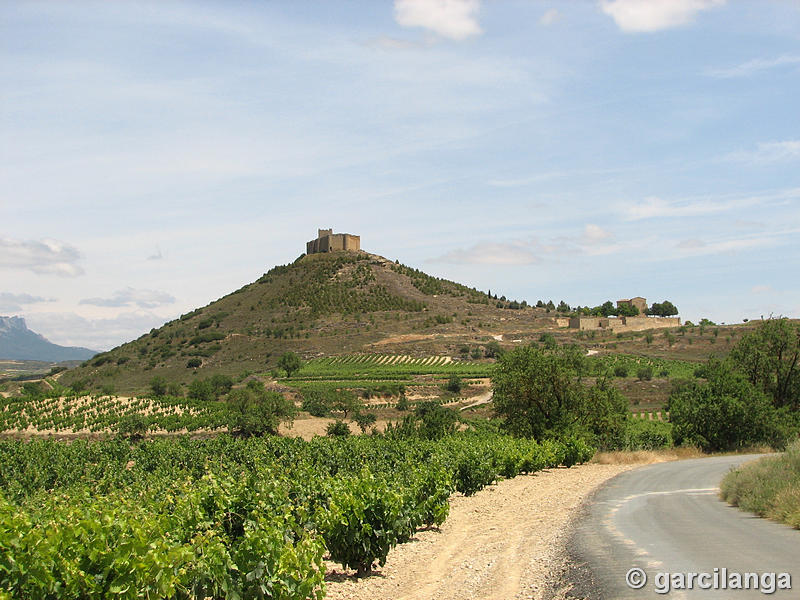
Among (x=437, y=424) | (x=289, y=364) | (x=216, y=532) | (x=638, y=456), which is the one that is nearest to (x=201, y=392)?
(x=289, y=364)

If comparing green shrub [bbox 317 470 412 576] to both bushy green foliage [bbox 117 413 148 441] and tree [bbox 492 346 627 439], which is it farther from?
bushy green foliage [bbox 117 413 148 441]

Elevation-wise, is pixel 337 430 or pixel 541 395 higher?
pixel 541 395

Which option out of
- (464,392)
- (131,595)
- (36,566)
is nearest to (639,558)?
(131,595)

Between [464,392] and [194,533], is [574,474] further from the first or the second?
[464,392]

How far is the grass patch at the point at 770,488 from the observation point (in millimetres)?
14117

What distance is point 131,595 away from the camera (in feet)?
22.2

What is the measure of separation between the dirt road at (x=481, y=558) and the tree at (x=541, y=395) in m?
16.4

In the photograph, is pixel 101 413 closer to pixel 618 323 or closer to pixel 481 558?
pixel 481 558

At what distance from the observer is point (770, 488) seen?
15844mm

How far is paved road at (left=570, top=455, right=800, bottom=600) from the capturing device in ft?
29.0

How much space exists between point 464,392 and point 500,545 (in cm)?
6707

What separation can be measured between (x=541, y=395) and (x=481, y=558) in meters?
26.1

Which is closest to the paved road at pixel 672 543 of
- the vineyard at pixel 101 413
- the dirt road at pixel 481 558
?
the dirt road at pixel 481 558

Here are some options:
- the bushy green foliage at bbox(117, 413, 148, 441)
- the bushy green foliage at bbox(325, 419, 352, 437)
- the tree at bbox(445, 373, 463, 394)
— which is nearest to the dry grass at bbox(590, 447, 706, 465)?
the bushy green foliage at bbox(325, 419, 352, 437)
